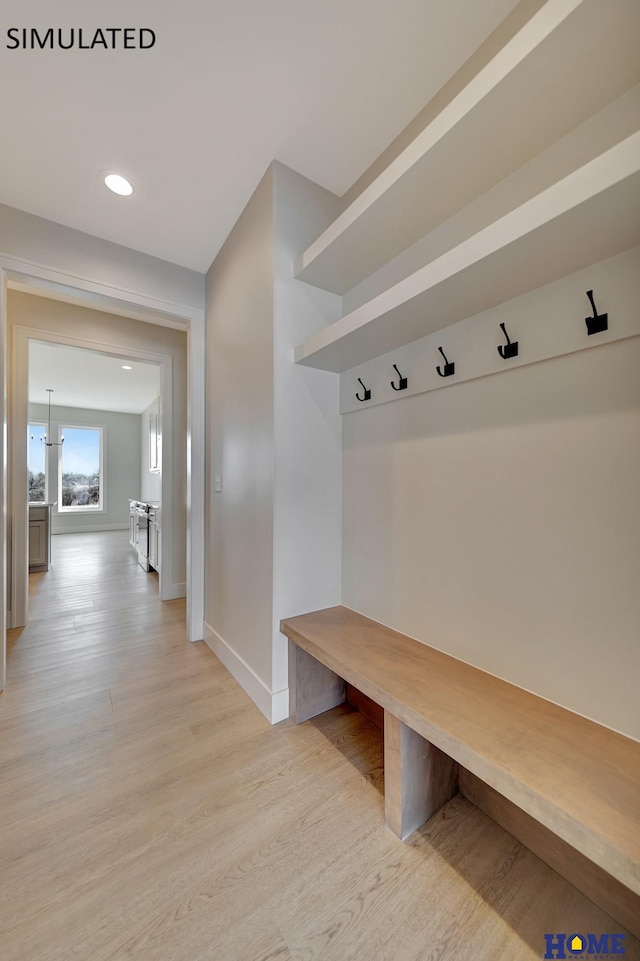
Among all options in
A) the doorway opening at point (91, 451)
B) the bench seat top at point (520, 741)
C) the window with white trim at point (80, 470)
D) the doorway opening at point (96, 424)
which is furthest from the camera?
the window with white trim at point (80, 470)

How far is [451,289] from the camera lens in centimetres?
115

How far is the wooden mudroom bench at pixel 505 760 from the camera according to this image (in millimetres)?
740

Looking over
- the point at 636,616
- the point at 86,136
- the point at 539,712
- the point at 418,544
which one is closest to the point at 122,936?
the point at 539,712

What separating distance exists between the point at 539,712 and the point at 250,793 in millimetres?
1071

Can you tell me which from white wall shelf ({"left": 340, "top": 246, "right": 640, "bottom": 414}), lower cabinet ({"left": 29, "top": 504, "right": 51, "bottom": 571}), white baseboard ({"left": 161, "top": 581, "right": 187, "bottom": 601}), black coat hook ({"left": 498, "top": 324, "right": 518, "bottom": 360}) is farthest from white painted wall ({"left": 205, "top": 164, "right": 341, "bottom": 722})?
lower cabinet ({"left": 29, "top": 504, "right": 51, "bottom": 571})

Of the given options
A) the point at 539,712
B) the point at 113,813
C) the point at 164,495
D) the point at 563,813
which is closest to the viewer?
the point at 563,813

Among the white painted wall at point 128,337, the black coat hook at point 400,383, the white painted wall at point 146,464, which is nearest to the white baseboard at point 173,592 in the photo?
the white painted wall at point 128,337

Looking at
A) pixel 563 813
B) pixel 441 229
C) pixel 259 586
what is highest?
pixel 441 229

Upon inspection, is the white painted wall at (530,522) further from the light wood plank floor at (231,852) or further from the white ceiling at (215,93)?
the white ceiling at (215,93)

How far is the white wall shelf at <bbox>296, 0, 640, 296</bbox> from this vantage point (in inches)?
34.7

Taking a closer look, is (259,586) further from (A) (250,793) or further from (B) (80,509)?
(B) (80,509)

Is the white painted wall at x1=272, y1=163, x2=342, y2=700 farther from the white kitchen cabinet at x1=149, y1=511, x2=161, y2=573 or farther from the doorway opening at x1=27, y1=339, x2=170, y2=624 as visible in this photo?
the doorway opening at x1=27, y1=339, x2=170, y2=624

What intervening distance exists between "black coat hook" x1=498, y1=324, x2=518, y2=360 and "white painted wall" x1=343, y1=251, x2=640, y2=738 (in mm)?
65

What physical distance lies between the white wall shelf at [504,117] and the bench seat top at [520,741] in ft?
5.76
